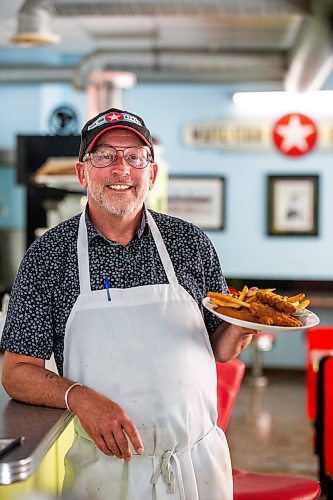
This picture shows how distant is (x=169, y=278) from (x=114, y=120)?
1.62 ft

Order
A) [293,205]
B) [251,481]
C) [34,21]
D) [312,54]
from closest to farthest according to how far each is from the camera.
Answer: [251,481], [34,21], [312,54], [293,205]

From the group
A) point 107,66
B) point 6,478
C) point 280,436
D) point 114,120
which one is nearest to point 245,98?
point 107,66

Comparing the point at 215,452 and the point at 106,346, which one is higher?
the point at 106,346

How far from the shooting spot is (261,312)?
2.29 meters

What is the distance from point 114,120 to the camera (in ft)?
7.89

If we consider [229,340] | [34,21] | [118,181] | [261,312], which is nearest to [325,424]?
[229,340]

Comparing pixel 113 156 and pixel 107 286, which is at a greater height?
pixel 113 156

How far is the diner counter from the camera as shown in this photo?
1.68 metres

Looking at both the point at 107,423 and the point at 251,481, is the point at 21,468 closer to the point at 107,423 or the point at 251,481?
the point at 107,423

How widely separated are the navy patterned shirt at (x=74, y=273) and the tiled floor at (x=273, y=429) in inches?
132

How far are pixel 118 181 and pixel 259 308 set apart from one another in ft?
1.78

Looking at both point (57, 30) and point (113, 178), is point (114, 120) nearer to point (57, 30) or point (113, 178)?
point (113, 178)

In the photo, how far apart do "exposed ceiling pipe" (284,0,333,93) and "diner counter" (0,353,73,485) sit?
13.7 ft

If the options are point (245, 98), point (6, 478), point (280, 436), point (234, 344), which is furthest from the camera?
point (245, 98)
